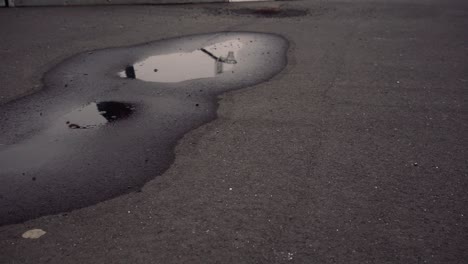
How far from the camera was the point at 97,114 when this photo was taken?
248 inches

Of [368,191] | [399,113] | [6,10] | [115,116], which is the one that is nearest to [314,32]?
[399,113]

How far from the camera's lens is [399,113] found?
6094 millimetres

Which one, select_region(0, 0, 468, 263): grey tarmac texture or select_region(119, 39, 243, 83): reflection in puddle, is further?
select_region(119, 39, 243, 83): reflection in puddle

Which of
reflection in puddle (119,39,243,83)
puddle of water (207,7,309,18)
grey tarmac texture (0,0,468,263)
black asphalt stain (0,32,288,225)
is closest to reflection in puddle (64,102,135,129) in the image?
black asphalt stain (0,32,288,225)

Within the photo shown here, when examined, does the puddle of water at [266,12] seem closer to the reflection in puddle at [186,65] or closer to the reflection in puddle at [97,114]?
the reflection in puddle at [186,65]

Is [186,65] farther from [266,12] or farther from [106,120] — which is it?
[266,12]

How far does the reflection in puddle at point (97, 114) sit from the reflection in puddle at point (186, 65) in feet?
4.51

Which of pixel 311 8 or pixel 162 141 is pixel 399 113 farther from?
pixel 311 8

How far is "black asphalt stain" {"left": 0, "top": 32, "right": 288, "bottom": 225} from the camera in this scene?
14.6ft

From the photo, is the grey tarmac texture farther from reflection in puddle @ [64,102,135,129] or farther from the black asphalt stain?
reflection in puddle @ [64,102,135,129]

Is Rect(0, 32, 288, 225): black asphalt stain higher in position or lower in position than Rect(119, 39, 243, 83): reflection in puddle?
lower

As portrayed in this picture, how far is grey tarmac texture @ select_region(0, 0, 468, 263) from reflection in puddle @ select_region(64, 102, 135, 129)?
4.90 feet

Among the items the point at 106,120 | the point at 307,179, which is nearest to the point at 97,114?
the point at 106,120

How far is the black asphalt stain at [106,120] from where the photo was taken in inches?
175
